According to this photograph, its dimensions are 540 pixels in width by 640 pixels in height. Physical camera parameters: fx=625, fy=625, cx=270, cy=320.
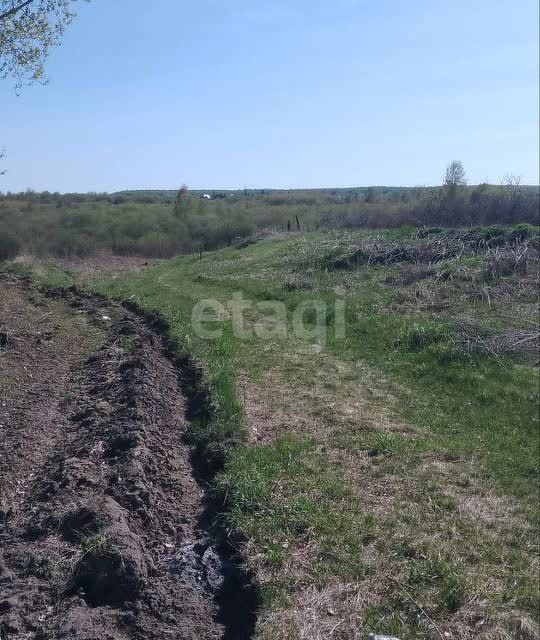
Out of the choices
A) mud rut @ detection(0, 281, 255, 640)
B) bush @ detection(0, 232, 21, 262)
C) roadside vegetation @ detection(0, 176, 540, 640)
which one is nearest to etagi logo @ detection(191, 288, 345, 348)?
roadside vegetation @ detection(0, 176, 540, 640)

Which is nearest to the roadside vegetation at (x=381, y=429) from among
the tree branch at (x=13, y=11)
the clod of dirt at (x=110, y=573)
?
the clod of dirt at (x=110, y=573)

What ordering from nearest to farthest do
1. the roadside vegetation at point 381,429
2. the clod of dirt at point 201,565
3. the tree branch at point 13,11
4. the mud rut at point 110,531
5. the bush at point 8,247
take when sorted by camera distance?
the mud rut at point 110,531
the roadside vegetation at point 381,429
the clod of dirt at point 201,565
the tree branch at point 13,11
the bush at point 8,247

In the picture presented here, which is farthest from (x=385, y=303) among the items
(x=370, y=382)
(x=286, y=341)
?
(x=370, y=382)

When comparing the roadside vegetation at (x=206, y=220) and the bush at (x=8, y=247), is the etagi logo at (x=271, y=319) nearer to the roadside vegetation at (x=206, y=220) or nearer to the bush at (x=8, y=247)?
the roadside vegetation at (x=206, y=220)

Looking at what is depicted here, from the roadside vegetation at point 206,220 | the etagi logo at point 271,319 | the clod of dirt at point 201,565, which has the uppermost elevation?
the roadside vegetation at point 206,220

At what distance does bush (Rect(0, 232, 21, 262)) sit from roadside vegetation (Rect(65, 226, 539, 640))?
1502cm

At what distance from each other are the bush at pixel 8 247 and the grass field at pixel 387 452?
15075mm

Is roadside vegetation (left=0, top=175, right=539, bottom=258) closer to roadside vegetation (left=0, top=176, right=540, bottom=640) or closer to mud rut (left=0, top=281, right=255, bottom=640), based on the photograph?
roadside vegetation (left=0, top=176, right=540, bottom=640)

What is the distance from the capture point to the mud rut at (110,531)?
354cm

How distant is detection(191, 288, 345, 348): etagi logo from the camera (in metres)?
10.9

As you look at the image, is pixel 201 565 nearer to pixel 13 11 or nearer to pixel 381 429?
pixel 381 429

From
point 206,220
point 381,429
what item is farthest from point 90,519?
point 206,220

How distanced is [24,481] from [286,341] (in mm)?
5928

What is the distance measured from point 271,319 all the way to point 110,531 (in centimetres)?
847
